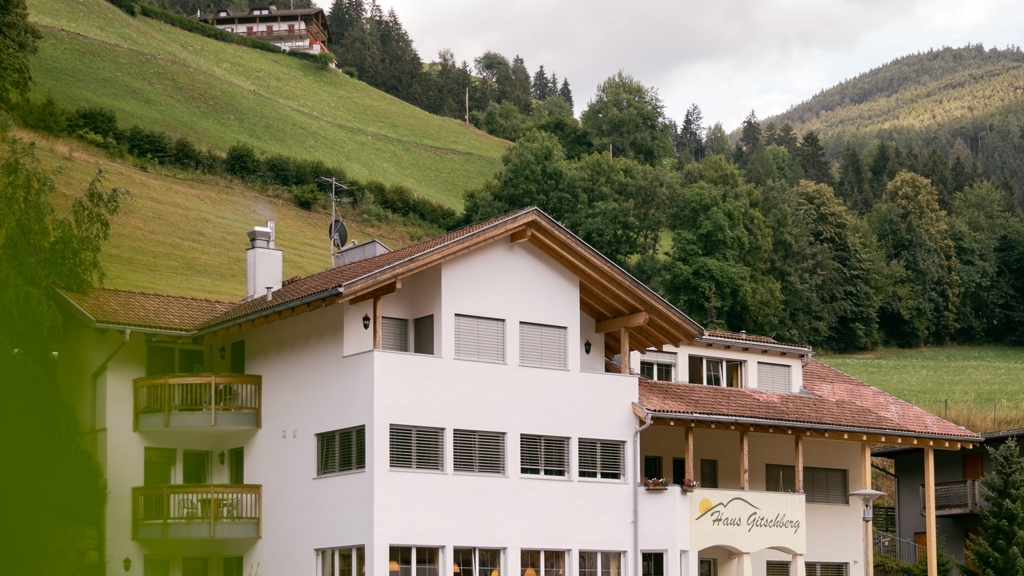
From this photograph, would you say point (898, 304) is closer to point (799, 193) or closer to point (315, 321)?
point (799, 193)

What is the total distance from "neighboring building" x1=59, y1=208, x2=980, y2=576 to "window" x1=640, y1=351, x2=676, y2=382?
3.59 feet

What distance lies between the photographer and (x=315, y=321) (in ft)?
97.5

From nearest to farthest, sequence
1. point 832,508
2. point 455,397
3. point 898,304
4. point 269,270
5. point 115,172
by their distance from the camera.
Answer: point 455,397, point 269,270, point 832,508, point 115,172, point 898,304

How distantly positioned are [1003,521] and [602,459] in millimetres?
14646

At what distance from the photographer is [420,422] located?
27859 millimetres

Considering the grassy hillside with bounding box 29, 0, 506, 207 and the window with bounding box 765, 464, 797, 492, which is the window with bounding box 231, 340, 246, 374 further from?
the grassy hillside with bounding box 29, 0, 506, 207

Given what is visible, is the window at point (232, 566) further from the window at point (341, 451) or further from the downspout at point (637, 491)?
the downspout at point (637, 491)

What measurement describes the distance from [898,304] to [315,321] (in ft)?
258

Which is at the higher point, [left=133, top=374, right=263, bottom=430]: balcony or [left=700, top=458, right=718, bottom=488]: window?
[left=133, top=374, right=263, bottom=430]: balcony

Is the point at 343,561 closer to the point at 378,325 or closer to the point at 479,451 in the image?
the point at 479,451

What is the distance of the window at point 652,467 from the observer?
113 feet

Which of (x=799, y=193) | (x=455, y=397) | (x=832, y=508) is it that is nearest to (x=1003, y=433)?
(x=832, y=508)

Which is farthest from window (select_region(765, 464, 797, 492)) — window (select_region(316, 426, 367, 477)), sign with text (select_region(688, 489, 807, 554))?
window (select_region(316, 426, 367, 477))

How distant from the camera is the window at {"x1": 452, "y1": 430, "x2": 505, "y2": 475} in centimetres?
2848
